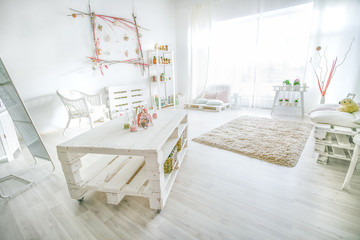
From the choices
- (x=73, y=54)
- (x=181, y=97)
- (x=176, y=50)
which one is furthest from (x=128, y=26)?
(x=181, y=97)

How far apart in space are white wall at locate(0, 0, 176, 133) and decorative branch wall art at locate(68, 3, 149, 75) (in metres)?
0.09

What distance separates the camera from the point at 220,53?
15.2 feet

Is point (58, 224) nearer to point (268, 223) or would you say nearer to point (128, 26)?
point (268, 223)

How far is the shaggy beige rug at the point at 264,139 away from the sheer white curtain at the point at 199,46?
7.00 ft

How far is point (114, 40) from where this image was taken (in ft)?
11.8

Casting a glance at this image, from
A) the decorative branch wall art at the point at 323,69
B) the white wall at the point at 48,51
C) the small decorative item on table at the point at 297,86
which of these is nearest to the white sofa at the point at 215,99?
the small decorative item on table at the point at 297,86

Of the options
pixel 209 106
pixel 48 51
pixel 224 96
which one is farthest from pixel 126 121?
pixel 224 96

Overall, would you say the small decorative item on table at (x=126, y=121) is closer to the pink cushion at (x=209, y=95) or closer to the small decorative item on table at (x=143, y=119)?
the small decorative item on table at (x=143, y=119)

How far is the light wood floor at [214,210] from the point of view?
1.07 meters

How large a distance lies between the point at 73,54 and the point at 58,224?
111 inches

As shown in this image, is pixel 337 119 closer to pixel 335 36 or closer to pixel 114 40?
pixel 335 36

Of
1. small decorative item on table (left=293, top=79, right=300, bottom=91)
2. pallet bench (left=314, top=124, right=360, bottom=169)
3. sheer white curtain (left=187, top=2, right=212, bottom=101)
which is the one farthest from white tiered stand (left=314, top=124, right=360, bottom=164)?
sheer white curtain (left=187, top=2, right=212, bottom=101)

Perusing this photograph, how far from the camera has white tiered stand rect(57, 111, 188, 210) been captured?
1.13 metres

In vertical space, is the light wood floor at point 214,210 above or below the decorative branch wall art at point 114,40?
below
